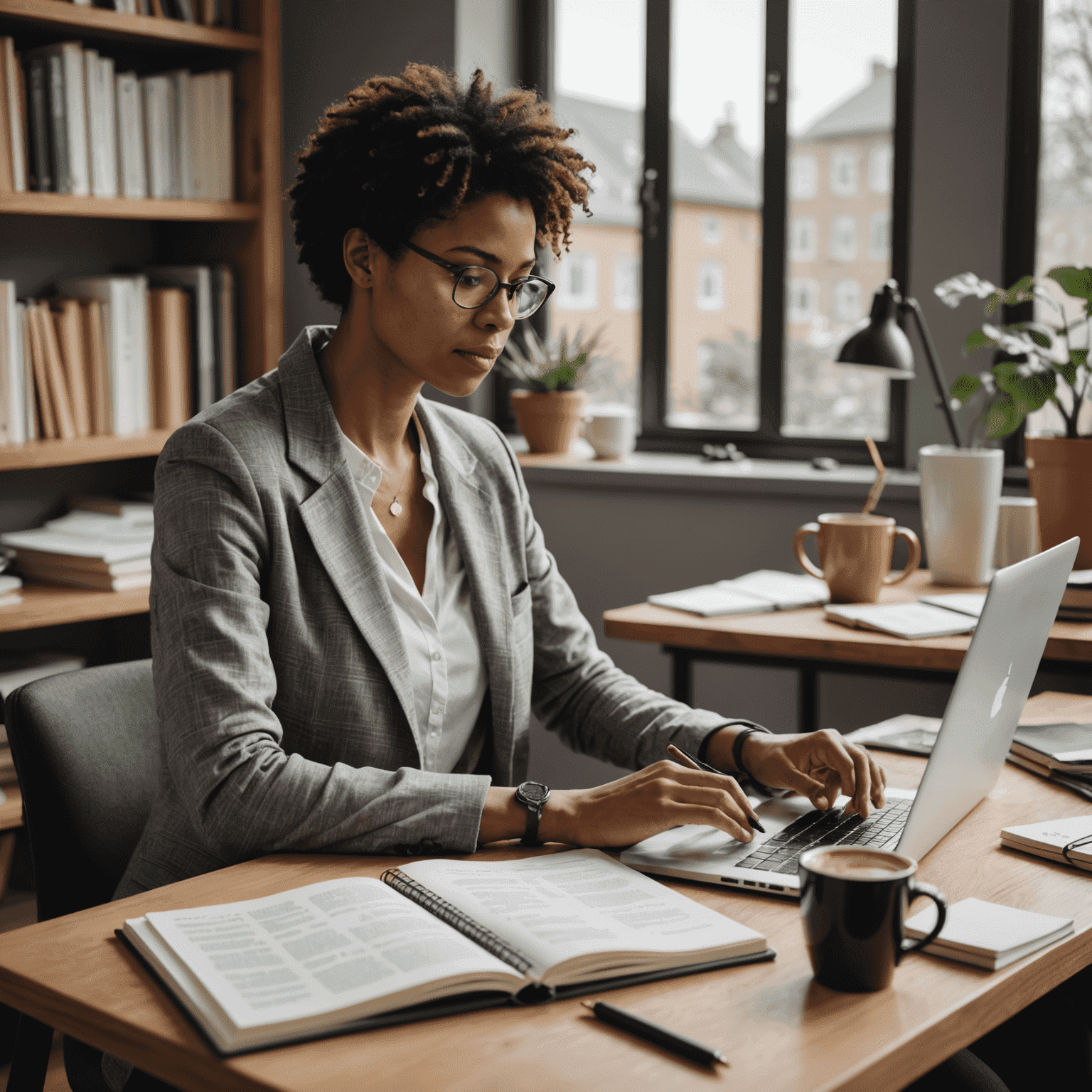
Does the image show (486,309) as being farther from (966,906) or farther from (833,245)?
(833,245)

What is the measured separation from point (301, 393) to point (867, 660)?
1.03 meters

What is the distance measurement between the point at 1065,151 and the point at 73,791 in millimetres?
2222

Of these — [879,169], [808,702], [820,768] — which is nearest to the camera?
[820,768]

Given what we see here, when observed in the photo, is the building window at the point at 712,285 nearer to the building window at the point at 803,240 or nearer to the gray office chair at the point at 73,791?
the building window at the point at 803,240

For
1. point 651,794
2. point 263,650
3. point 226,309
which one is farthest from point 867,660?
point 226,309

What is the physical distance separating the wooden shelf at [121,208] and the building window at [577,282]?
776 millimetres

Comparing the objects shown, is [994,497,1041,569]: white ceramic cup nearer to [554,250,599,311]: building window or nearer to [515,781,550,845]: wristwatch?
[554,250,599,311]: building window

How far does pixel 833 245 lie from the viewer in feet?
9.32

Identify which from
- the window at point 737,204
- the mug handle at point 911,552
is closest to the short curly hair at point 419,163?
the mug handle at point 911,552

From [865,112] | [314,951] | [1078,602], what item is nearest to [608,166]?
[865,112]

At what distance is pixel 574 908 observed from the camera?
1.00 m

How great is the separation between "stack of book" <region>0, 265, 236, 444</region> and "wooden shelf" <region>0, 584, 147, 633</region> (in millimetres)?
316

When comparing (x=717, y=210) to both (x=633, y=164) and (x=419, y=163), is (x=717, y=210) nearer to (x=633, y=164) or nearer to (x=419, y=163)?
Result: (x=633, y=164)

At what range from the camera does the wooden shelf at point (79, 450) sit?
8.11ft
